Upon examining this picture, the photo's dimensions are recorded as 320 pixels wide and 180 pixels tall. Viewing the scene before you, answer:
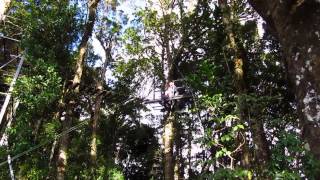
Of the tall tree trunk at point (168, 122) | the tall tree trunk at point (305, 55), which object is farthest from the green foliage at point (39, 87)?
the tall tree trunk at point (305, 55)

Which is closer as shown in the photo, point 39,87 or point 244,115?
point 244,115

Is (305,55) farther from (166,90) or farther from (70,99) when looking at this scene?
(166,90)

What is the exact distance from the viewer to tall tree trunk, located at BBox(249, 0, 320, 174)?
271 cm

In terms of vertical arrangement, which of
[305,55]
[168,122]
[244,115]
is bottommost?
[168,122]

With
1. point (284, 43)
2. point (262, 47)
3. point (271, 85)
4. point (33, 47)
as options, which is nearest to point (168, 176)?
point (271, 85)

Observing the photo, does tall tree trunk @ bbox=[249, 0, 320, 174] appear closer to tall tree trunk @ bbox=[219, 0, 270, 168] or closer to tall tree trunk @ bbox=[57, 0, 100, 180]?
tall tree trunk @ bbox=[219, 0, 270, 168]

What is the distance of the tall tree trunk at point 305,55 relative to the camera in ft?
8.87

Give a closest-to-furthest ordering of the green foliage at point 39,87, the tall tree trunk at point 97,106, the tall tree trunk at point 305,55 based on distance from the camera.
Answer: the tall tree trunk at point 305,55
the green foliage at point 39,87
the tall tree trunk at point 97,106

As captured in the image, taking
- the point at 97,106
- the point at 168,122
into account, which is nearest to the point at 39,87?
the point at 168,122

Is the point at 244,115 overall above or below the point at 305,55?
below

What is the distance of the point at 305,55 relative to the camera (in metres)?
2.82

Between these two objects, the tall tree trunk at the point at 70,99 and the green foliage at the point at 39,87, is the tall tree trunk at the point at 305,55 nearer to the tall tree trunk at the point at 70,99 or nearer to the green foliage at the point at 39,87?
the green foliage at the point at 39,87

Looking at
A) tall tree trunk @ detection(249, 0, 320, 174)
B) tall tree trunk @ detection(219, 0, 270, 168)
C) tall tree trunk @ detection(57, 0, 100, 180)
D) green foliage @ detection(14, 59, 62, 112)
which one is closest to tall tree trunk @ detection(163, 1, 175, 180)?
tall tree trunk @ detection(219, 0, 270, 168)

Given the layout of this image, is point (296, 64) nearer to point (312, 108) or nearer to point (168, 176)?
point (312, 108)
